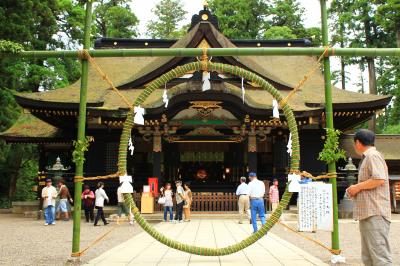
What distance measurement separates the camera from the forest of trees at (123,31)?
1792 centimetres

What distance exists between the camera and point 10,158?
24.0 meters

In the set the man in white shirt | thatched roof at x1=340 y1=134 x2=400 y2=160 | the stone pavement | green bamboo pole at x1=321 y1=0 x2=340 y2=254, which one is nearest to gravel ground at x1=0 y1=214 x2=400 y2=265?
the stone pavement

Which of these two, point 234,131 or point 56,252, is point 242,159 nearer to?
point 234,131

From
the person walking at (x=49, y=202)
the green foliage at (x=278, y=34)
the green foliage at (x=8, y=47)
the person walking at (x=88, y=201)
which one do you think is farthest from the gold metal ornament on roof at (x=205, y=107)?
the green foliage at (x=278, y=34)

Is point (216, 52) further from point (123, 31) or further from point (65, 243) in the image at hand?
point (123, 31)

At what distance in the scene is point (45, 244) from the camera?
8.93 m

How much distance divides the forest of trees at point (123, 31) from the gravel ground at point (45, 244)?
5.74m

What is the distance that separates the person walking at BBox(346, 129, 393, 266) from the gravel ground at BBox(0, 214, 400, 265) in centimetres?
237

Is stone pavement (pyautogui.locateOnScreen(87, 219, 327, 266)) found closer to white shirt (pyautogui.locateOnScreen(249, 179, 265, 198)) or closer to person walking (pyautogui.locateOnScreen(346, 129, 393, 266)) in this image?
white shirt (pyautogui.locateOnScreen(249, 179, 265, 198))

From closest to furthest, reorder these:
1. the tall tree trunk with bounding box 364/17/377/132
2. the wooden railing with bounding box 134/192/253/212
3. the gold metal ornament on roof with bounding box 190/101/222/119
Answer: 1. the wooden railing with bounding box 134/192/253/212
2. the gold metal ornament on roof with bounding box 190/101/222/119
3. the tall tree trunk with bounding box 364/17/377/132

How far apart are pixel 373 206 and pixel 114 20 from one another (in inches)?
1428

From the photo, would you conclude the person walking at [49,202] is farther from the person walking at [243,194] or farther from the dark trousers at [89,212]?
the person walking at [243,194]

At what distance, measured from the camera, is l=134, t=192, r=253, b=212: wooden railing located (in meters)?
Answer: 16.0

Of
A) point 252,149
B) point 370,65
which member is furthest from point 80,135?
point 370,65
